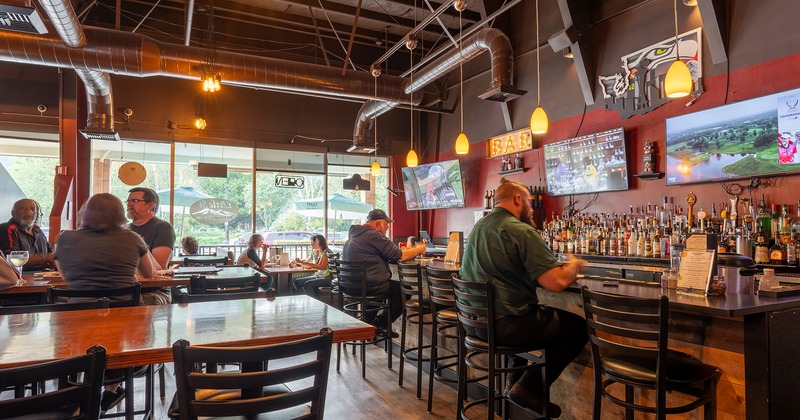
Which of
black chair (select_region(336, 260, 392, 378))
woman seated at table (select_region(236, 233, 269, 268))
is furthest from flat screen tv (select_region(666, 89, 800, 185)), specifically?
woman seated at table (select_region(236, 233, 269, 268))

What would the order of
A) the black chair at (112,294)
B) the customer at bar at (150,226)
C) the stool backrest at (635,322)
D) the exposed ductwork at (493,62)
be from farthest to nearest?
the exposed ductwork at (493,62)
the customer at bar at (150,226)
the black chair at (112,294)
the stool backrest at (635,322)

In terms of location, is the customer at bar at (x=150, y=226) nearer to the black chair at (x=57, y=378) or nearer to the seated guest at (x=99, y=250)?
the seated guest at (x=99, y=250)

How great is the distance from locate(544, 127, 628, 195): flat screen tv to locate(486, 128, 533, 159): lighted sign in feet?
1.65

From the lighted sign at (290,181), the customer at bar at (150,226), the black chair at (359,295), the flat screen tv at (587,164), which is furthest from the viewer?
the lighted sign at (290,181)

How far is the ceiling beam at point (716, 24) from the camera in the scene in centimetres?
460

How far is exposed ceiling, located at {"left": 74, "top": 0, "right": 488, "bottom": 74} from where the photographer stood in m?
7.36

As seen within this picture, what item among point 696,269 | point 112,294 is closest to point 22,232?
point 112,294

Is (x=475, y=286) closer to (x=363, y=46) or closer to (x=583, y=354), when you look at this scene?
(x=583, y=354)

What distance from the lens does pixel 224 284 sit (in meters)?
3.27

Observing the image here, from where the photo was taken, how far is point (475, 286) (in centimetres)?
265

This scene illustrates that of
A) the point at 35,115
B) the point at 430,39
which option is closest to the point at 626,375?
the point at 430,39

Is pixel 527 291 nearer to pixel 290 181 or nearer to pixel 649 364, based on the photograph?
pixel 649 364

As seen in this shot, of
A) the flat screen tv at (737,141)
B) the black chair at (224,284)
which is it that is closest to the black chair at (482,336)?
the black chair at (224,284)

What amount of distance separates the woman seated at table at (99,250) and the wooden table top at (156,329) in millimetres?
683
